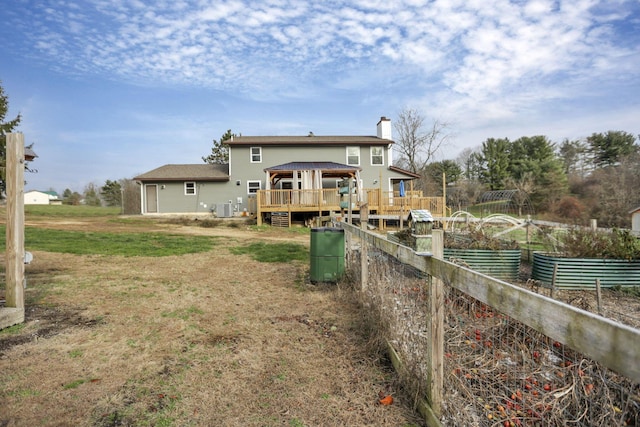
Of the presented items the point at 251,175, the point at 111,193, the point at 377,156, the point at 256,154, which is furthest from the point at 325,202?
the point at 111,193

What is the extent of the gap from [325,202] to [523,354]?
17946mm

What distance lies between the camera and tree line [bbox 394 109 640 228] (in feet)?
76.9

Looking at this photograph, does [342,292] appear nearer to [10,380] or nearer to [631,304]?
[10,380]

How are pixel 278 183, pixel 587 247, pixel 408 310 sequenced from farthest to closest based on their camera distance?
pixel 278 183
pixel 587 247
pixel 408 310

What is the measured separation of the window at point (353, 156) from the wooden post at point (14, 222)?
22.0m

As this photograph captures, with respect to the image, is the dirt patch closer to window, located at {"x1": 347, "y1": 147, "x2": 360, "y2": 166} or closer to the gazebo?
the gazebo

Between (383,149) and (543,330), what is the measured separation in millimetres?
24872

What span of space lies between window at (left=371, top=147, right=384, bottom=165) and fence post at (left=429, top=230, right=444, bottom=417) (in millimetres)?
23640

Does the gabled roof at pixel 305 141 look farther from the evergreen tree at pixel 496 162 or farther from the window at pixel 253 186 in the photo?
the evergreen tree at pixel 496 162

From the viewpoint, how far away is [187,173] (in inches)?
992

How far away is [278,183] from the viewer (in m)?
25.2

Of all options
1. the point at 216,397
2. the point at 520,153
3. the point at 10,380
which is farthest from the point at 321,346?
the point at 520,153

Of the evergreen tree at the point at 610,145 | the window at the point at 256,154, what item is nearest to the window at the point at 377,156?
the window at the point at 256,154

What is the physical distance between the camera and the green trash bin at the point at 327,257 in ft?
19.0
